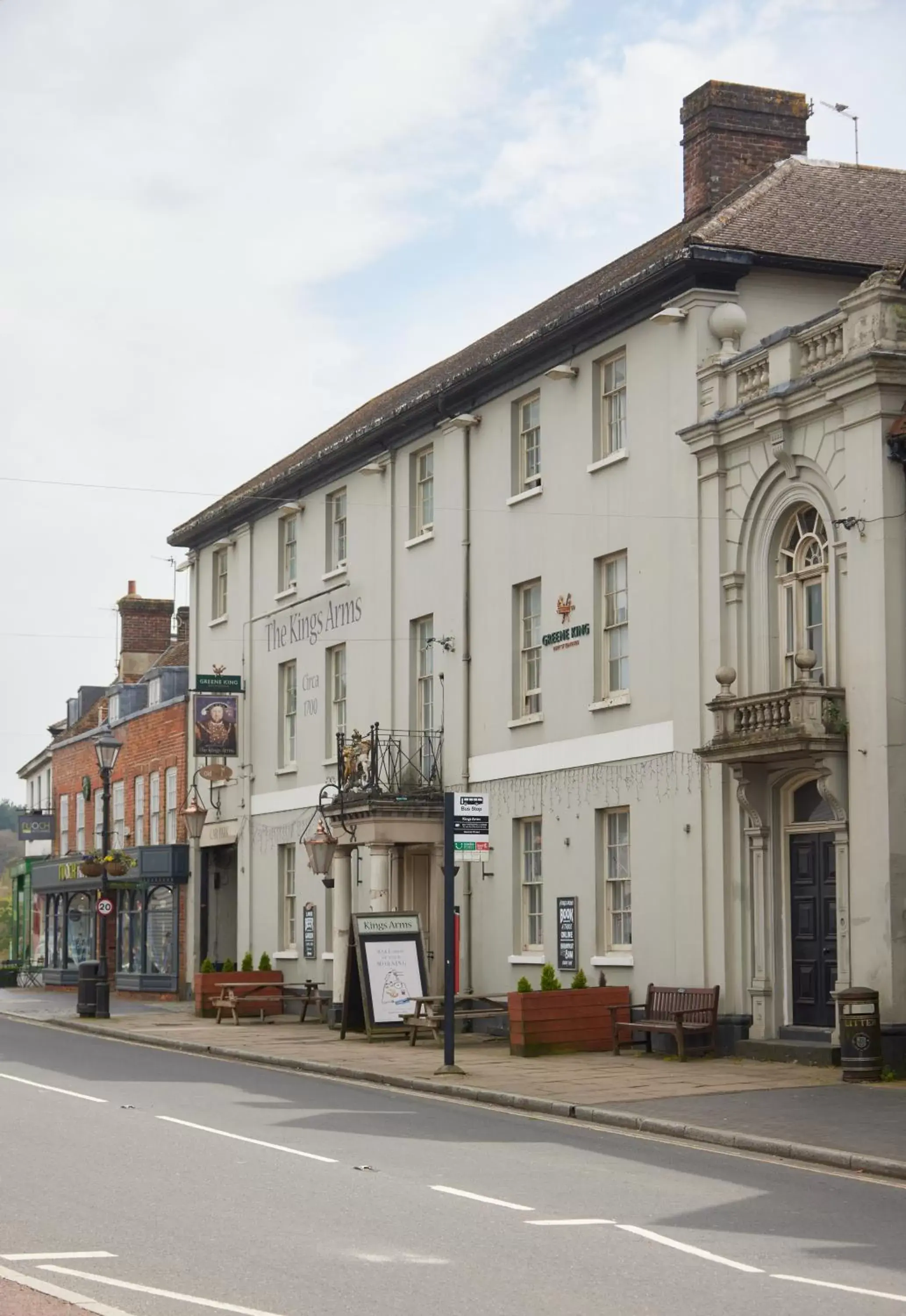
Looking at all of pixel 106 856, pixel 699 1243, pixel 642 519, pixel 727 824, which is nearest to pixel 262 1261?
pixel 699 1243

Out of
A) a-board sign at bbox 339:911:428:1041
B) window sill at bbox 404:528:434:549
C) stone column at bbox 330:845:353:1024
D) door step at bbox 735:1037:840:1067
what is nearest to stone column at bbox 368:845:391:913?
stone column at bbox 330:845:353:1024

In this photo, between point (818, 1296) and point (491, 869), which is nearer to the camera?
point (818, 1296)

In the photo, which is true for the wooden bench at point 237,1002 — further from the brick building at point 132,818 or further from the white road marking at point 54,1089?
the white road marking at point 54,1089

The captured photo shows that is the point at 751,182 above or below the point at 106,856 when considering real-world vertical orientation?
above

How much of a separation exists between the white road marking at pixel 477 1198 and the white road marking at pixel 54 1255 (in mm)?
2741

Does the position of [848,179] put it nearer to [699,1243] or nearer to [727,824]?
[727,824]

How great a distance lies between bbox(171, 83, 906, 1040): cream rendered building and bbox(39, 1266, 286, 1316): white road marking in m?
12.7

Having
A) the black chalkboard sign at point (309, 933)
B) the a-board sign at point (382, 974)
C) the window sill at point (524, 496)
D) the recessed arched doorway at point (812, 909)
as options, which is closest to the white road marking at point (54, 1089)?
the a-board sign at point (382, 974)

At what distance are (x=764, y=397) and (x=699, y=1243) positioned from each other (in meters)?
13.8

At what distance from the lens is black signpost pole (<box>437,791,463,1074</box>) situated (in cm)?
2033

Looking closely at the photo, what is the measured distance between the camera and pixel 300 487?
36.0m

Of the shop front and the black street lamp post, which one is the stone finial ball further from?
the shop front

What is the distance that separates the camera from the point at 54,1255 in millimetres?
9406

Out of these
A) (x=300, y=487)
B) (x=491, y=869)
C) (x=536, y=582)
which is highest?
(x=300, y=487)
